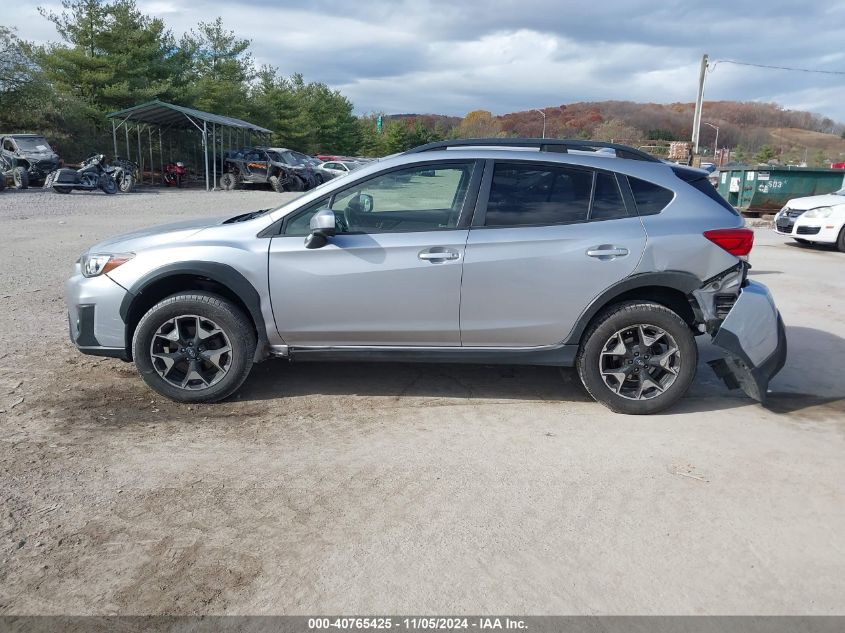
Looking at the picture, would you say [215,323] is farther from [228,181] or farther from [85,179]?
[228,181]

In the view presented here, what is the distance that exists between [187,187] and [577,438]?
98.0 feet

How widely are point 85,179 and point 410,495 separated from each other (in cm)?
2272

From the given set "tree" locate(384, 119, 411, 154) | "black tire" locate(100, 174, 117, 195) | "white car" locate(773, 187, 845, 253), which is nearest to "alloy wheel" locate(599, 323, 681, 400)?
"white car" locate(773, 187, 845, 253)

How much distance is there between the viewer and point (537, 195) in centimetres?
471

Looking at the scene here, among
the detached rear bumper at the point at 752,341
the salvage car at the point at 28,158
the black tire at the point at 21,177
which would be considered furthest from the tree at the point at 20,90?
the detached rear bumper at the point at 752,341

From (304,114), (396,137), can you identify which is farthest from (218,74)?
(396,137)

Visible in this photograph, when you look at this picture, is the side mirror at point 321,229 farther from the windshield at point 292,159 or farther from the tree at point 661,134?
the tree at point 661,134

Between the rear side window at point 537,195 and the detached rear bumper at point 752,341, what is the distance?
3.95 ft

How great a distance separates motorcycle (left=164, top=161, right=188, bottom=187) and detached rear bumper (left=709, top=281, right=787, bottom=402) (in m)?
29.8

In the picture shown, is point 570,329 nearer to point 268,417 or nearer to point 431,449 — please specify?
point 431,449

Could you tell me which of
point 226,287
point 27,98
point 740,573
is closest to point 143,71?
point 27,98

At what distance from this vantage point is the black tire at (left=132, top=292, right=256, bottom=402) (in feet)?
15.2

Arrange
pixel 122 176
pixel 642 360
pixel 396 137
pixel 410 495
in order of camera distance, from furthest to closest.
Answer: pixel 396 137
pixel 122 176
pixel 642 360
pixel 410 495

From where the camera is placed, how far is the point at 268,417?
15.1ft
